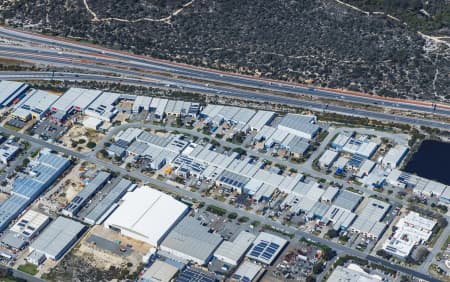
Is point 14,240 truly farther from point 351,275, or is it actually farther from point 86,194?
point 351,275

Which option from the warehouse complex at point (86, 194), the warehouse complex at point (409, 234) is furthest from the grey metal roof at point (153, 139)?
the warehouse complex at point (409, 234)

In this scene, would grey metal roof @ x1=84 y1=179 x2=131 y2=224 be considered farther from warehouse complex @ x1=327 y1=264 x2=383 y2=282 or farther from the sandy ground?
warehouse complex @ x1=327 y1=264 x2=383 y2=282

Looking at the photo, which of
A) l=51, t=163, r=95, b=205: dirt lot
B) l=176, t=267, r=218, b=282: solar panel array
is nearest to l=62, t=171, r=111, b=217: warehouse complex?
l=51, t=163, r=95, b=205: dirt lot

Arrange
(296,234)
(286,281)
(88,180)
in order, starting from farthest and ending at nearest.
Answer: (88,180), (296,234), (286,281)

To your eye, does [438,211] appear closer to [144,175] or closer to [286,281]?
[286,281]

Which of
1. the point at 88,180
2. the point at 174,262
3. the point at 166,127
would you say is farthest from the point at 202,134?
the point at 174,262
